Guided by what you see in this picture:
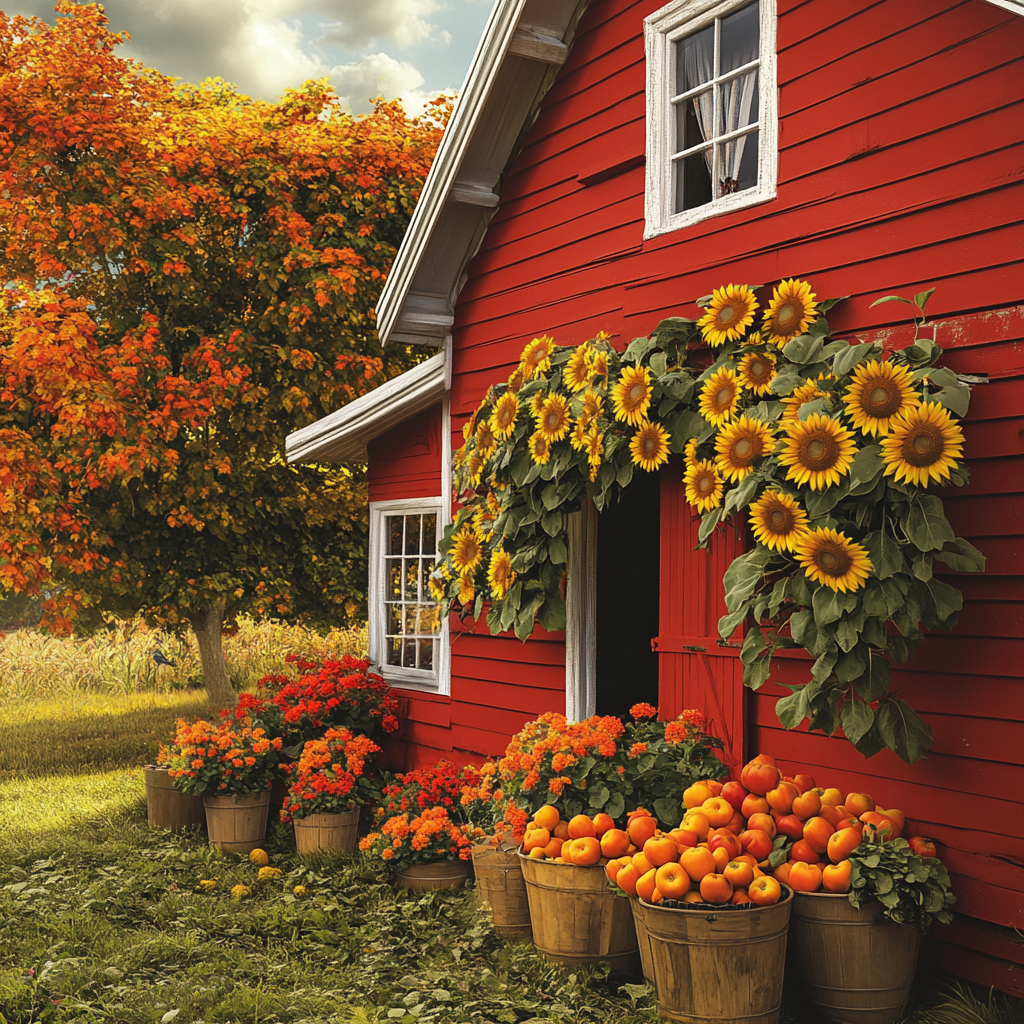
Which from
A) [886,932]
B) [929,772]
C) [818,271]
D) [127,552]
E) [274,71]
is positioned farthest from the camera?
[274,71]

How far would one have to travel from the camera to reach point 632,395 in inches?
210

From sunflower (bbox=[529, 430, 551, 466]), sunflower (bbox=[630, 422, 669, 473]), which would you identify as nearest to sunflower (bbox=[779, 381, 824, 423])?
sunflower (bbox=[630, 422, 669, 473])

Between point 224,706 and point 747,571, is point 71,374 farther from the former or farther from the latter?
point 747,571

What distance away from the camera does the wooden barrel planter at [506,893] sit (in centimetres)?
527

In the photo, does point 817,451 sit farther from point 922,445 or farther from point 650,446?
point 650,446

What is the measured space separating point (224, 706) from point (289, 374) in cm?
438

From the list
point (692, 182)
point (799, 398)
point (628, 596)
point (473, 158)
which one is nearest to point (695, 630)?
point (799, 398)

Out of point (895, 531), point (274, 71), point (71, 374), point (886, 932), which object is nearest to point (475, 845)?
point (886, 932)

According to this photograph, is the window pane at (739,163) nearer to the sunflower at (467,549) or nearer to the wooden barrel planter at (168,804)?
the sunflower at (467,549)

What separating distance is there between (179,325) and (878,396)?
9.37 m

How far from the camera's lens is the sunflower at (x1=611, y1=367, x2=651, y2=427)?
5281mm

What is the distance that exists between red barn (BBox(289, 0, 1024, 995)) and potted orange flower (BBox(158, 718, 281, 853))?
1.18 meters

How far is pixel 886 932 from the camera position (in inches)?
163

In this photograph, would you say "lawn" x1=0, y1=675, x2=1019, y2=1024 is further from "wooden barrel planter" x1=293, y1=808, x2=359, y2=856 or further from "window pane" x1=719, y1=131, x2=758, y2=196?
"window pane" x1=719, y1=131, x2=758, y2=196
